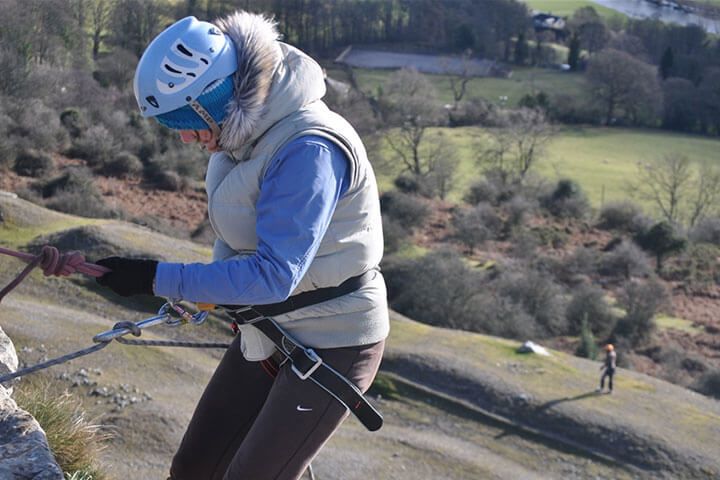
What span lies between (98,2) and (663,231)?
2957 centimetres

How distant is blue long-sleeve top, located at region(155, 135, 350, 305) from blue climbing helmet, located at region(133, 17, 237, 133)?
33 cm

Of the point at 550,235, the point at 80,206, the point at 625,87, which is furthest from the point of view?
the point at 625,87

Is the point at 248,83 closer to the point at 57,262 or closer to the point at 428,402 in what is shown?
the point at 57,262

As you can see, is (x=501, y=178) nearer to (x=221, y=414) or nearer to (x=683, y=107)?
(x=683, y=107)

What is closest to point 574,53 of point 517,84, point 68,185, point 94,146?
point 517,84

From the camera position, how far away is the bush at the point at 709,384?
22.8m

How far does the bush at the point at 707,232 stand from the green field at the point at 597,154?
525cm

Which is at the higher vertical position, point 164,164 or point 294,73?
point 294,73

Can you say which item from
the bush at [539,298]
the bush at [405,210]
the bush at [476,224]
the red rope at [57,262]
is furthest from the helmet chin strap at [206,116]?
the bush at [405,210]

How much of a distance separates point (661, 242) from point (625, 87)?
2698 cm

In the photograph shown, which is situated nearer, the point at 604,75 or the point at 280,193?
the point at 280,193

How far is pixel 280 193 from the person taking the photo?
10.1 ft

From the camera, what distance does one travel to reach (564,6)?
8238 centimetres

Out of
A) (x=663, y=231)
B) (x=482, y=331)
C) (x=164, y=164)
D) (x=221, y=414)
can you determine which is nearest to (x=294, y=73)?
(x=221, y=414)
